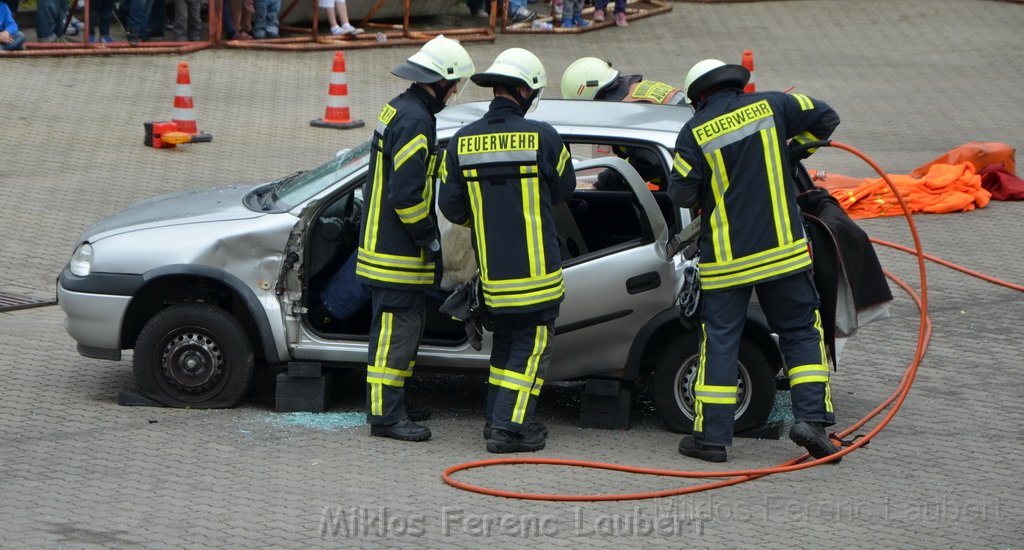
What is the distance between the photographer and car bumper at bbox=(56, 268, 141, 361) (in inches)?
250

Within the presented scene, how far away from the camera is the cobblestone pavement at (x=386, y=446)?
5.04m

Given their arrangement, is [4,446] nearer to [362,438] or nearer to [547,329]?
[362,438]

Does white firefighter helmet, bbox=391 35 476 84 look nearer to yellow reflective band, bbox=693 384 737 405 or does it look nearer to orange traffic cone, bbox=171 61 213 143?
yellow reflective band, bbox=693 384 737 405

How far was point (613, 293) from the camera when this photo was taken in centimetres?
618

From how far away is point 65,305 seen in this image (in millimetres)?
6441

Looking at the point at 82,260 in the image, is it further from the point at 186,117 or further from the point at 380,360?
the point at 186,117

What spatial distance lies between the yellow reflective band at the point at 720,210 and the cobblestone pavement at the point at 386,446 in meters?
0.96

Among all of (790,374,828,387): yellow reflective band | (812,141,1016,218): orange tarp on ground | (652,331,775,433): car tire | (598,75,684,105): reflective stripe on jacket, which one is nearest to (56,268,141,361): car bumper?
(652,331,775,433): car tire

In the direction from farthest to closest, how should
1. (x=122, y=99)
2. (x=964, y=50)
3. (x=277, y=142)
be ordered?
(x=964, y=50) < (x=122, y=99) < (x=277, y=142)

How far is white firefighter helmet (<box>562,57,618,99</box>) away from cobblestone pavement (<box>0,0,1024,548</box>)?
7.61 ft

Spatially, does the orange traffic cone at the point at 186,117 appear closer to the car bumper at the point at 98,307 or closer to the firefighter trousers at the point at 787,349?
the car bumper at the point at 98,307

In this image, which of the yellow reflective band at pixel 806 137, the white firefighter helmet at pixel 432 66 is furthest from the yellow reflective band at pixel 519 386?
the yellow reflective band at pixel 806 137

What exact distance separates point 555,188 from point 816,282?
1.28 metres

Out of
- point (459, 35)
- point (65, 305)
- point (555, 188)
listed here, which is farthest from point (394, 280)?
point (459, 35)
